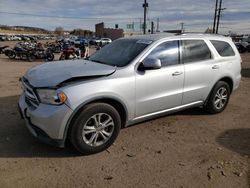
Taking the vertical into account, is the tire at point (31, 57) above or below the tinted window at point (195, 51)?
below

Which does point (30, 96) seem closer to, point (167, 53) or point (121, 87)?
point (121, 87)

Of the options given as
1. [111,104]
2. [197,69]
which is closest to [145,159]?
[111,104]

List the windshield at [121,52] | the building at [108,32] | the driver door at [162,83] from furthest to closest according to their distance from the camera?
1. the building at [108,32]
2. the windshield at [121,52]
3. the driver door at [162,83]

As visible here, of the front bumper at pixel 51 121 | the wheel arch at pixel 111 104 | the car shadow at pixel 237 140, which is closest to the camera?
the front bumper at pixel 51 121

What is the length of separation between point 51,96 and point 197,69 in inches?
112

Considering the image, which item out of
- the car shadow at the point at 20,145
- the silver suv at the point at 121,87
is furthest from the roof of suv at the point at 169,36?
the car shadow at the point at 20,145

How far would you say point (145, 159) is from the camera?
402cm

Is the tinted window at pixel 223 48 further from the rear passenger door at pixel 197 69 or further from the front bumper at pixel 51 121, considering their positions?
the front bumper at pixel 51 121

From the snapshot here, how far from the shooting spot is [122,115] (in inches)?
176

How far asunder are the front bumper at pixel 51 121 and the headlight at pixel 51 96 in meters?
0.06

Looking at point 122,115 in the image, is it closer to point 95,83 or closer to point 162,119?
point 95,83

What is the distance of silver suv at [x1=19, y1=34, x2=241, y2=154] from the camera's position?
382 cm

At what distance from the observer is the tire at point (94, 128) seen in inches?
153

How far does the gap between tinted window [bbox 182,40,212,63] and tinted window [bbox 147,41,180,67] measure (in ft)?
0.66
